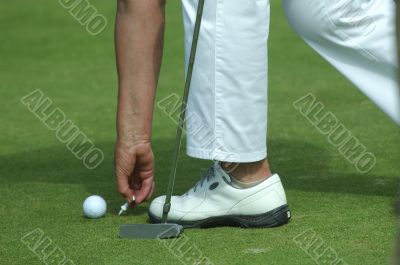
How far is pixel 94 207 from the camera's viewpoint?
3.51 meters

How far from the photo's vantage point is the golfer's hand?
11.2ft

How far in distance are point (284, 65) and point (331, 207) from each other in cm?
351

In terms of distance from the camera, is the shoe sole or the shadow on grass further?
the shadow on grass

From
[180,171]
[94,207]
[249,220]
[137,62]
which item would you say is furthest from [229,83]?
[180,171]

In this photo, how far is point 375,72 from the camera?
353 cm

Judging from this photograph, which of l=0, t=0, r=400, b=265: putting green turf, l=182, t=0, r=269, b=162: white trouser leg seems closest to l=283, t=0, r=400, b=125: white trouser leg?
l=182, t=0, r=269, b=162: white trouser leg

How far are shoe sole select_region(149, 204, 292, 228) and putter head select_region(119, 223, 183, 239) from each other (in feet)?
0.55

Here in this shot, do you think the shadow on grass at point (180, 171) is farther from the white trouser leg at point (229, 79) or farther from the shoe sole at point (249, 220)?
the white trouser leg at point (229, 79)

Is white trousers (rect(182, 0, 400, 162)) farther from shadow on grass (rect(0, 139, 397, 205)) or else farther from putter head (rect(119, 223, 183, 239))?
shadow on grass (rect(0, 139, 397, 205))

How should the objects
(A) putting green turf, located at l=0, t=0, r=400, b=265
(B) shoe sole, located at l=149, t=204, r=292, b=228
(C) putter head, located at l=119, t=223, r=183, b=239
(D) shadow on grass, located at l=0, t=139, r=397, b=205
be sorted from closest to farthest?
(A) putting green turf, located at l=0, t=0, r=400, b=265 → (C) putter head, located at l=119, t=223, r=183, b=239 → (B) shoe sole, located at l=149, t=204, r=292, b=228 → (D) shadow on grass, located at l=0, t=139, r=397, b=205

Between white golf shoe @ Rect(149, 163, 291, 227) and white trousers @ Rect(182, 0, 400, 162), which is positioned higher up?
white trousers @ Rect(182, 0, 400, 162)

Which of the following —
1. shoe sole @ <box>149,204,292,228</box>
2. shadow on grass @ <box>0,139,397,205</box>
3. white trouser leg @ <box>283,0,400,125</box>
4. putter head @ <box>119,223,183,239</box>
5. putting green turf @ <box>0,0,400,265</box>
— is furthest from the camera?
shadow on grass @ <box>0,139,397,205</box>

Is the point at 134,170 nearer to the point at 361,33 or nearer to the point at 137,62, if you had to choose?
the point at 137,62

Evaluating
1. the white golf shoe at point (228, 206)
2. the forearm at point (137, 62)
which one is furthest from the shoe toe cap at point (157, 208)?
the forearm at point (137, 62)
